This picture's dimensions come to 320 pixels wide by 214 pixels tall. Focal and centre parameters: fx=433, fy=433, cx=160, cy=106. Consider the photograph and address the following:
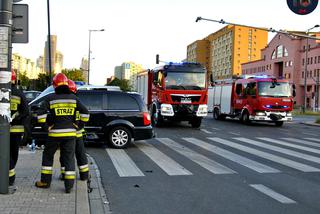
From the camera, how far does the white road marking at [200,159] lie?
30.6 ft

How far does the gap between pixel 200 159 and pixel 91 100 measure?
3.84 meters

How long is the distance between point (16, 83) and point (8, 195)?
6.06ft

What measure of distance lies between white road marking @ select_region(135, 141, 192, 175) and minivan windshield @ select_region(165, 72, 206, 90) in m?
6.73

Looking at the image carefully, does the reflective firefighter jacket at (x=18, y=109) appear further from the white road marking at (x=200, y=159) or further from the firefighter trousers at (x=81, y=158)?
the white road marking at (x=200, y=159)

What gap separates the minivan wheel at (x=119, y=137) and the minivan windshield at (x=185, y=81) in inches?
303

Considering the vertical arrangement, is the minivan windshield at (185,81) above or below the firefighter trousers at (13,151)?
above

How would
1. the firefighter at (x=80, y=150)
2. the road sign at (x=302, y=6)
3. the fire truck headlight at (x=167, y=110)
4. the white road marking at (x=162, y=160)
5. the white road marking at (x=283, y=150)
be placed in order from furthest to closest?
the fire truck headlight at (x=167, y=110), the road sign at (x=302, y=6), the white road marking at (x=283, y=150), the white road marking at (x=162, y=160), the firefighter at (x=80, y=150)

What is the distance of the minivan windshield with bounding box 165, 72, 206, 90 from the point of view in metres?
20.0

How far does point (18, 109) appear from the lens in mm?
6812

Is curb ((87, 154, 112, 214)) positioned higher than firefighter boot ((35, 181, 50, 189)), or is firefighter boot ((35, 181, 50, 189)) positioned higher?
firefighter boot ((35, 181, 50, 189))

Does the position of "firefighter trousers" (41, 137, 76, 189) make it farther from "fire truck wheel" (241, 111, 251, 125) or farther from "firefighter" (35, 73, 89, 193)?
"fire truck wheel" (241, 111, 251, 125)

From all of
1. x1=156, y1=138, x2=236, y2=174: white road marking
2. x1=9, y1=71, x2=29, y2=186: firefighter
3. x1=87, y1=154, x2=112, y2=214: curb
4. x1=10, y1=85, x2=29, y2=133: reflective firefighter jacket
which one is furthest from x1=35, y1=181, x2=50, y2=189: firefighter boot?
x1=156, y1=138, x2=236, y2=174: white road marking

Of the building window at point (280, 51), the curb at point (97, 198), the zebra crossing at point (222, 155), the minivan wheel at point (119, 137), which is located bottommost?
the curb at point (97, 198)

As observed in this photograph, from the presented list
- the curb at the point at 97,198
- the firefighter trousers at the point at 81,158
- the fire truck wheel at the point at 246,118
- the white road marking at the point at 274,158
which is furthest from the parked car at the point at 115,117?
the fire truck wheel at the point at 246,118
